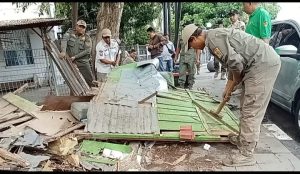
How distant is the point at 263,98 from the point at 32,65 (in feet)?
21.1

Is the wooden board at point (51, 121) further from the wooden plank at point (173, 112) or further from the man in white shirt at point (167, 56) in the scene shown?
the man in white shirt at point (167, 56)

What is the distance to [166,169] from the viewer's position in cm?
332

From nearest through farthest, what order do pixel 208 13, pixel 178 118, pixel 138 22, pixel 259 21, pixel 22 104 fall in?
pixel 178 118 → pixel 22 104 → pixel 259 21 → pixel 138 22 → pixel 208 13

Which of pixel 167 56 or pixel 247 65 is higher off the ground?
pixel 247 65

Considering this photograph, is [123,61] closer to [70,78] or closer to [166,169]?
[70,78]

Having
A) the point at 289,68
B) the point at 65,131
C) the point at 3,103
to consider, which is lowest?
the point at 65,131

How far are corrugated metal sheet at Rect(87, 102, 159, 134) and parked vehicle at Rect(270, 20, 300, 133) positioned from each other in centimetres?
230

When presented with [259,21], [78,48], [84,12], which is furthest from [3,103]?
[84,12]

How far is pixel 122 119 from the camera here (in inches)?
150

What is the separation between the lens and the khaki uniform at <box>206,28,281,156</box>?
3312 millimetres

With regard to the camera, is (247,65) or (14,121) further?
(14,121)

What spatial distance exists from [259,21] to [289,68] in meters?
0.94

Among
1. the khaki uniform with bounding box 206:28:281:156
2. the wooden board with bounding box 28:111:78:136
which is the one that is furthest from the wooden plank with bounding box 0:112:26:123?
the khaki uniform with bounding box 206:28:281:156

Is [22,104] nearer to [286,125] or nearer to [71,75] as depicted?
[71,75]
